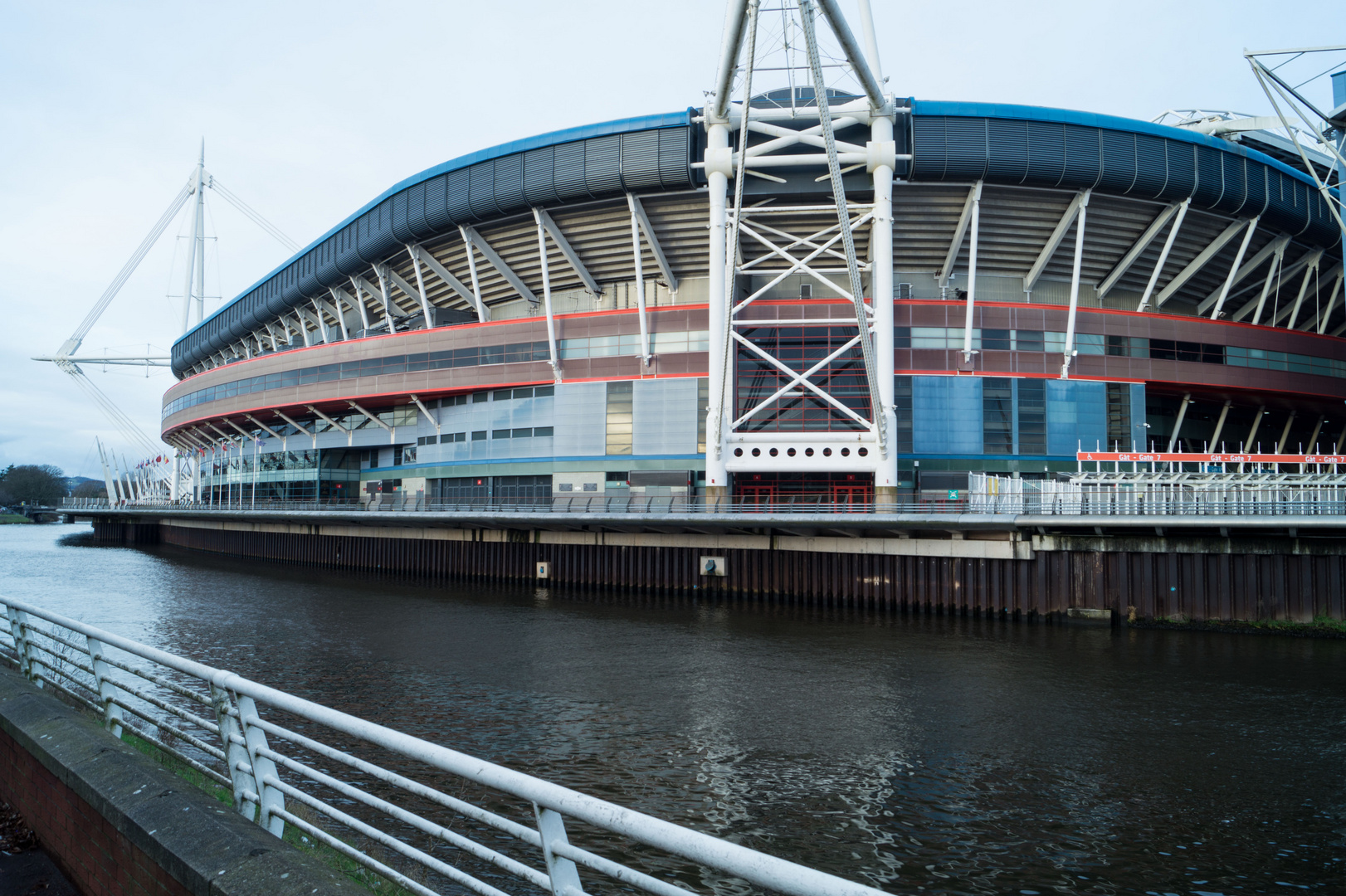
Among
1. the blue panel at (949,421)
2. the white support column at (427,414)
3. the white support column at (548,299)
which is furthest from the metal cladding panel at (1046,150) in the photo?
the white support column at (427,414)

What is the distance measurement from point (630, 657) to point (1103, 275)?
40533mm

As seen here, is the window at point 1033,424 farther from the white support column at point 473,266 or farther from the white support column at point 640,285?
the white support column at point 473,266

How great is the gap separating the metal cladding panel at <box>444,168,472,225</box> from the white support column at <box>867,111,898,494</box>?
2363 centimetres

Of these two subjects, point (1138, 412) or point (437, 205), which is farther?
point (437, 205)

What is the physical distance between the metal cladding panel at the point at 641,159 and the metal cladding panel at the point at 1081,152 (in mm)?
20958

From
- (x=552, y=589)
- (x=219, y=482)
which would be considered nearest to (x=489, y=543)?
(x=552, y=589)

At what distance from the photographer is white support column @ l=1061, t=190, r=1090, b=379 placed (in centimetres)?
4303

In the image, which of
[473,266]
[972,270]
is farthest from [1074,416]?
[473,266]

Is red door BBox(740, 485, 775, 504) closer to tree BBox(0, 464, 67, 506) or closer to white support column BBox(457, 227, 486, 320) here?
white support column BBox(457, 227, 486, 320)

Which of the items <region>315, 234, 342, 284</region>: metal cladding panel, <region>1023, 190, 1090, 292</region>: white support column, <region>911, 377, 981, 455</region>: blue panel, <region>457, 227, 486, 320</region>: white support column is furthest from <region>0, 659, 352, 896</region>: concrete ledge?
<region>315, 234, 342, 284</region>: metal cladding panel

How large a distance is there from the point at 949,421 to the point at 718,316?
1372 cm

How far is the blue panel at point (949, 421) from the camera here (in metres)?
44.0

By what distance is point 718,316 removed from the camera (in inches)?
1665

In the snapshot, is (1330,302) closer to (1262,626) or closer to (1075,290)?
(1075,290)
